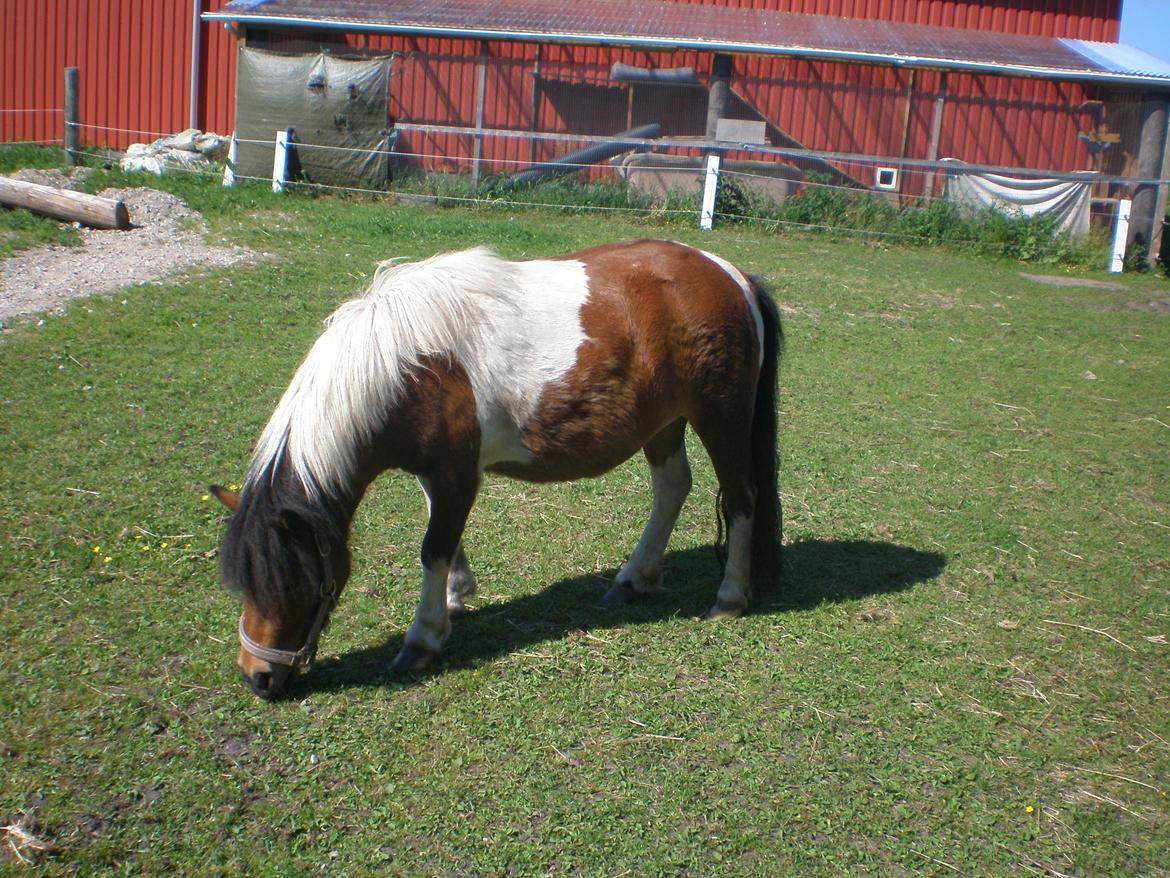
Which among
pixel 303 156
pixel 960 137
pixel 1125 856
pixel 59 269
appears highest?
pixel 960 137

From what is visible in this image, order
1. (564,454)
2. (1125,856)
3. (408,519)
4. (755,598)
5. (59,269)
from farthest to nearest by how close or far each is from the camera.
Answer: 1. (59,269)
2. (408,519)
3. (755,598)
4. (564,454)
5. (1125,856)

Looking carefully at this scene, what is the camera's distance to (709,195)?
14.0m

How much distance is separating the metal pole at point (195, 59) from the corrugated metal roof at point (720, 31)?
1123 mm

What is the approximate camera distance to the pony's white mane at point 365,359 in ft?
12.2

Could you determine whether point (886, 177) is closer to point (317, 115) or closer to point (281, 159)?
point (317, 115)

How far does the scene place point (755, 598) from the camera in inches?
192

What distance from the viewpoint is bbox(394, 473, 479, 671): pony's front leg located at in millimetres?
4086

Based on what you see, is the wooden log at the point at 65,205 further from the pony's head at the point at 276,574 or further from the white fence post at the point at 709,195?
the pony's head at the point at 276,574


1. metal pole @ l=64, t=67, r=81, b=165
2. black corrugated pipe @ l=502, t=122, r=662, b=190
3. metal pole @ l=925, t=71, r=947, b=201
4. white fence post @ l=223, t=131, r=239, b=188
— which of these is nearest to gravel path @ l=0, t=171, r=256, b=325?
white fence post @ l=223, t=131, r=239, b=188

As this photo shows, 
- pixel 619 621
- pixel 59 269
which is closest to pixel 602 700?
pixel 619 621

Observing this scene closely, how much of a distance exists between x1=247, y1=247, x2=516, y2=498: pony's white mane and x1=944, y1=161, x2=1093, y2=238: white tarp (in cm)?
1269

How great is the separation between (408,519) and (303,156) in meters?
10.4

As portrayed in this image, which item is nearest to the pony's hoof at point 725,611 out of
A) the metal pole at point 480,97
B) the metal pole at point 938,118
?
the metal pole at point 480,97

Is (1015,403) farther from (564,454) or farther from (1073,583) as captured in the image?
(564,454)
